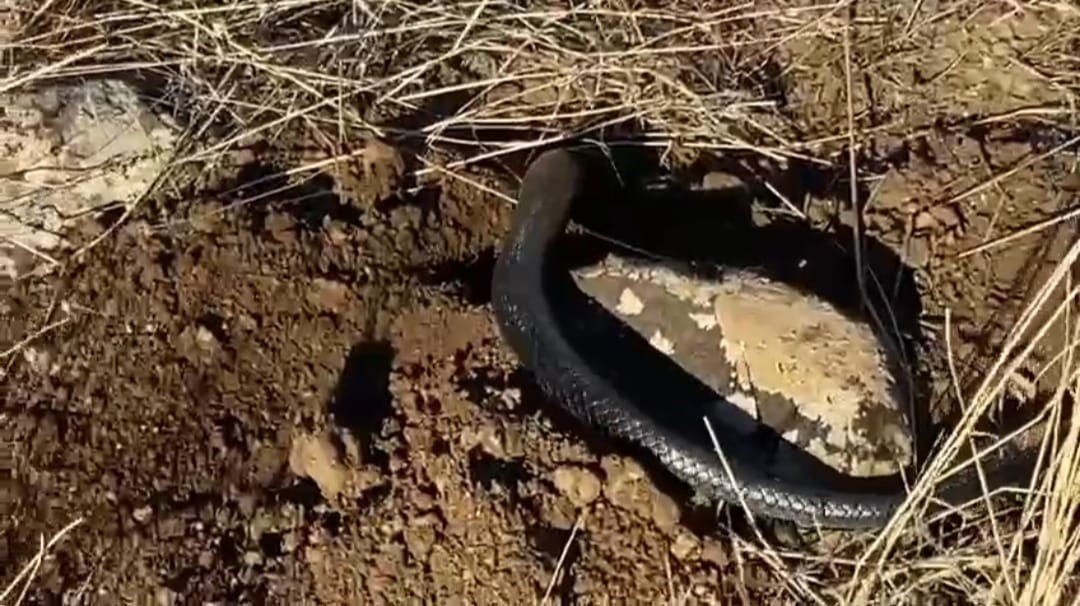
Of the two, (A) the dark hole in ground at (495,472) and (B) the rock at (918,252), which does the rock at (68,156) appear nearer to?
(A) the dark hole in ground at (495,472)

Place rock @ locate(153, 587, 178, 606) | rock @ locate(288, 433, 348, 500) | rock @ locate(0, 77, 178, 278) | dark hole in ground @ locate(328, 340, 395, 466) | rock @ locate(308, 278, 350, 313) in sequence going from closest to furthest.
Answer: rock @ locate(153, 587, 178, 606), rock @ locate(288, 433, 348, 500), dark hole in ground @ locate(328, 340, 395, 466), rock @ locate(308, 278, 350, 313), rock @ locate(0, 77, 178, 278)

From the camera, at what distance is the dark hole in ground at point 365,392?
10.4 feet

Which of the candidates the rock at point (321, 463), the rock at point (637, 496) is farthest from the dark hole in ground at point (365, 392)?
the rock at point (637, 496)

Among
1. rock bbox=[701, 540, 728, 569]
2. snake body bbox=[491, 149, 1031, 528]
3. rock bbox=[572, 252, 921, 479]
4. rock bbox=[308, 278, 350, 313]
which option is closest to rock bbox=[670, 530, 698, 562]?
rock bbox=[701, 540, 728, 569]

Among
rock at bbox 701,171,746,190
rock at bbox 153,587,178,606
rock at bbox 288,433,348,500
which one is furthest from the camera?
rock at bbox 701,171,746,190

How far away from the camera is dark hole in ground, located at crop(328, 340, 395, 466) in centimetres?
316

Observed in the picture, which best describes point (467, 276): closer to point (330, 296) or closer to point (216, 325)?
point (330, 296)

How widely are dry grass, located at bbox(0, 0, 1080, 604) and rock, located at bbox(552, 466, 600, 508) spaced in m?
0.79

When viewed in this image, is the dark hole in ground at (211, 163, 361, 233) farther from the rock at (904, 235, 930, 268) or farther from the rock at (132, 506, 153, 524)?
the rock at (904, 235, 930, 268)

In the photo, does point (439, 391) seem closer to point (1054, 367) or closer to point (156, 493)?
point (156, 493)

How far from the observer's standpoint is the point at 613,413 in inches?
126

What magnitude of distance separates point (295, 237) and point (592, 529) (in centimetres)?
92

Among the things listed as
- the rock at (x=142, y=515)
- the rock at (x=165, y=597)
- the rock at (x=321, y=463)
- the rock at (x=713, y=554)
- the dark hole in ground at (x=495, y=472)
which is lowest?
the rock at (x=165, y=597)

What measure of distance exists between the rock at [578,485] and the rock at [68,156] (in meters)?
1.17
